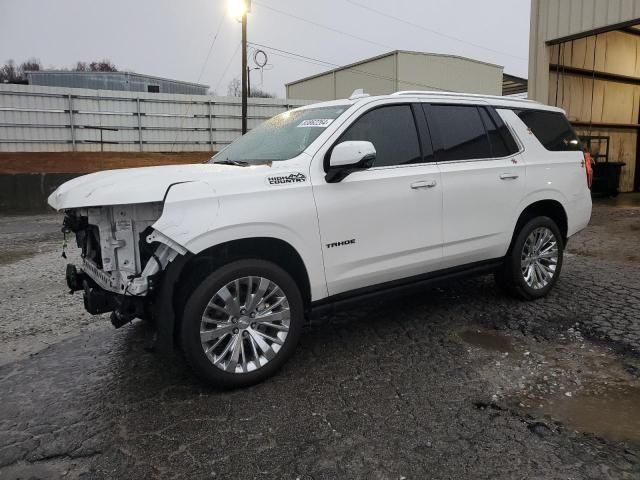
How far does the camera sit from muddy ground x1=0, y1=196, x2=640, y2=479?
2492mm

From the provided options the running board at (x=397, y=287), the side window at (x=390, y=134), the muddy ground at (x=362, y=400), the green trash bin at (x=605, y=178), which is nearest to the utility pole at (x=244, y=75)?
the green trash bin at (x=605, y=178)

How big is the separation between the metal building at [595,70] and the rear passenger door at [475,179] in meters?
8.34

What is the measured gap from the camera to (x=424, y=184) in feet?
12.7

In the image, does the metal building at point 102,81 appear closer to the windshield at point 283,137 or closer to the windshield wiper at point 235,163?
the windshield at point 283,137

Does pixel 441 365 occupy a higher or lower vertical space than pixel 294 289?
lower

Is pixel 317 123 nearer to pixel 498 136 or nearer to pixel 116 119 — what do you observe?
pixel 498 136

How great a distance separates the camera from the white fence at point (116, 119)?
17.0 metres

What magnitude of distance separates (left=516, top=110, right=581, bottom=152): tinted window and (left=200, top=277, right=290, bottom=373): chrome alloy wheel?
126 inches

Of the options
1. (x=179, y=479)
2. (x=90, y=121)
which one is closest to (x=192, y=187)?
(x=179, y=479)

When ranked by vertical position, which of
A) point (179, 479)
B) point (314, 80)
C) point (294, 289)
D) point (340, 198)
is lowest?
point (179, 479)

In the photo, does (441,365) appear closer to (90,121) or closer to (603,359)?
(603,359)

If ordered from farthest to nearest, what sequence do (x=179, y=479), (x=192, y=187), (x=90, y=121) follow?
(x=90, y=121) < (x=192, y=187) < (x=179, y=479)

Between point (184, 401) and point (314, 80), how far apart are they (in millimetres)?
34135

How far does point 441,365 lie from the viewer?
3553mm
